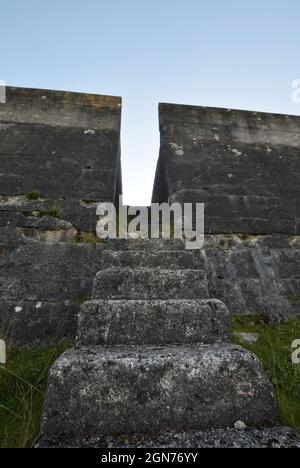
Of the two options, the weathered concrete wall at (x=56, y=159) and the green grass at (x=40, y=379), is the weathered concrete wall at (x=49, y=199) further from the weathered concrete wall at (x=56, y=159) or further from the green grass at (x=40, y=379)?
the green grass at (x=40, y=379)

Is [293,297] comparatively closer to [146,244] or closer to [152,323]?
[146,244]

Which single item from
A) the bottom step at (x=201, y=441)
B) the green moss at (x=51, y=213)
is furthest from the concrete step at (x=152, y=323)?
the green moss at (x=51, y=213)

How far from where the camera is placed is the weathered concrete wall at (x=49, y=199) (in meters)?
2.28

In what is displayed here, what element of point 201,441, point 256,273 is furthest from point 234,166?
point 201,441

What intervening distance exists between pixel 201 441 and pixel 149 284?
3.37ft

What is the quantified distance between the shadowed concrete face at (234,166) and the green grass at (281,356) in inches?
44.0

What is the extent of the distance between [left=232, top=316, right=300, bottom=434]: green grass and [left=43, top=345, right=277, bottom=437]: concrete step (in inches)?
5.3

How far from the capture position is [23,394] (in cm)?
155

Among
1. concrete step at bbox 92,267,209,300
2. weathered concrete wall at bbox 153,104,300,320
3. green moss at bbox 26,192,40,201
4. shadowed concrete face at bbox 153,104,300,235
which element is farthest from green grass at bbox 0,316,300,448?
green moss at bbox 26,192,40,201

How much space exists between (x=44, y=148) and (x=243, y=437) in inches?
141

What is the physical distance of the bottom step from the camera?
112cm

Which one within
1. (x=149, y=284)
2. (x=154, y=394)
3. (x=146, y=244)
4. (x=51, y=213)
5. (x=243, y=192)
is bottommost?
(x=154, y=394)

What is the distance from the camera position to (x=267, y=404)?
1.29m

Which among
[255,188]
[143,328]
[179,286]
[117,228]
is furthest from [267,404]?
[255,188]
